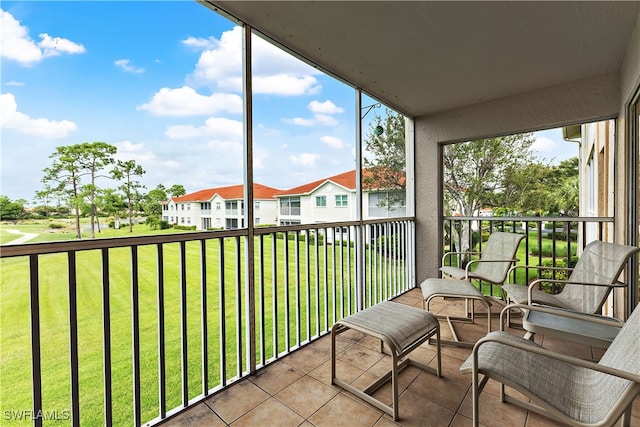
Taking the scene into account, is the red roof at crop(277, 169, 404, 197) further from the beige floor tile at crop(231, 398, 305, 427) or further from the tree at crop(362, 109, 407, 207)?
the beige floor tile at crop(231, 398, 305, 427)

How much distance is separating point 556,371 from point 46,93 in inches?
108

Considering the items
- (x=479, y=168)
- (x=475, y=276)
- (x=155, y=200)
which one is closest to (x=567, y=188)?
(x=479, y=168)

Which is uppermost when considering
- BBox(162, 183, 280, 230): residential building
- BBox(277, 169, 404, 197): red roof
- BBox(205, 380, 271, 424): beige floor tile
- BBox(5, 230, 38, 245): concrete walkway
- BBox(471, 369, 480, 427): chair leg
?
BBox(277, 169, 404, 197): red roof

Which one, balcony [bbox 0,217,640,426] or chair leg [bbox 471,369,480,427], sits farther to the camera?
balcony [bbox 0,217,640,426]

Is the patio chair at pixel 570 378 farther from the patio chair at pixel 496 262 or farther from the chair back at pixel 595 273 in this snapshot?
the patio chair at pixel 496 262

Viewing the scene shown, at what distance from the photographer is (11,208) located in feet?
4.16

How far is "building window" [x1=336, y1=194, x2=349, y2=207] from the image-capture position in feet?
10.2

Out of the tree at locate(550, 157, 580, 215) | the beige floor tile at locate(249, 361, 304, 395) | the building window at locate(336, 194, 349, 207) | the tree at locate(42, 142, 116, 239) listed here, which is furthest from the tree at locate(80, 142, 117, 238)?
the tree at locate(550, 157, 580, 215)

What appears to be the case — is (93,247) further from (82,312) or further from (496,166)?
(496,166)

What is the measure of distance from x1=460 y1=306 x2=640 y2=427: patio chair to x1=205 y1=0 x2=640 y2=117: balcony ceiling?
201cm

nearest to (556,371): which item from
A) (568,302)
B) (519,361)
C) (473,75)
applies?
(519,361)

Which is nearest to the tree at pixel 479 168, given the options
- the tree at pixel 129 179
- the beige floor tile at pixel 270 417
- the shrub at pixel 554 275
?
the shrub at pixel 554 275

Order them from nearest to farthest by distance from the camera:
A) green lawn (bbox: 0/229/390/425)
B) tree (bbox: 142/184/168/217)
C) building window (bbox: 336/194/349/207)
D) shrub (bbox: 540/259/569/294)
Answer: green lawn (bbox: 0/229/390/425)
tree (bbox: 142/184/168/217)
building window (bbox: 336/194/349/207)
shrub (bbox: 540/259/569/294)

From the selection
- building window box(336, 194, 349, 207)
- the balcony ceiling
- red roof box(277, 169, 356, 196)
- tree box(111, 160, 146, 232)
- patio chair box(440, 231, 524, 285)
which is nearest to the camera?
tree box(111, 160, 146, 232)
